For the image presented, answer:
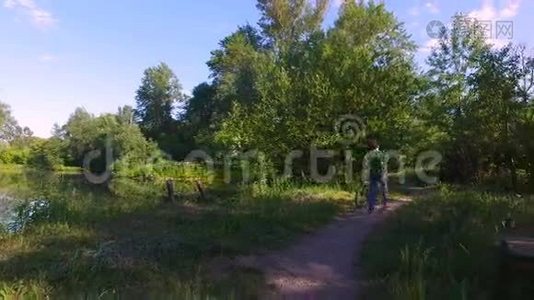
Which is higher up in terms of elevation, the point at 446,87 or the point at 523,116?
the point at 446,87

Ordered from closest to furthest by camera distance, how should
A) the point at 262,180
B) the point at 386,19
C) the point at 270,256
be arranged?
the point at 270,256 < the point at 262,180 < the point at 386,19

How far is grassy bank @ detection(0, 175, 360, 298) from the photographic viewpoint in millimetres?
6762

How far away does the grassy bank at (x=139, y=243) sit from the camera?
676cm

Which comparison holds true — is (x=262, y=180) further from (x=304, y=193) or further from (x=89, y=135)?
(x=89, y=135)

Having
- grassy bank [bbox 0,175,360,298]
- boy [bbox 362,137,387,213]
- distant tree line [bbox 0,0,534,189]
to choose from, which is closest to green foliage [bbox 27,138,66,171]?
distant tree line [bbox 0,0,534,189]

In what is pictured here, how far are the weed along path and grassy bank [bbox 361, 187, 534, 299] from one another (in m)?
0.32

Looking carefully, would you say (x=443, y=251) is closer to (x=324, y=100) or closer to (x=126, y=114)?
(x=324, y=100)

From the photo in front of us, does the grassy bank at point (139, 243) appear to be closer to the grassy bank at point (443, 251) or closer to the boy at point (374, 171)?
the boy at point (374, 171)

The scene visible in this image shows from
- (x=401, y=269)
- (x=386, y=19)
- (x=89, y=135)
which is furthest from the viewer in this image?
(x=89, y=135)

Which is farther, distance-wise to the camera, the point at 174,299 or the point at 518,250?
the point at 174,299

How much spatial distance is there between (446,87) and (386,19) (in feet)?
22.4

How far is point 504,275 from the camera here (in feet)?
15.3

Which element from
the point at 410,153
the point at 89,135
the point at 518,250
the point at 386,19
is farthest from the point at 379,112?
the point at 89,135

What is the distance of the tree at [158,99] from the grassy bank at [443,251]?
67665 mm
